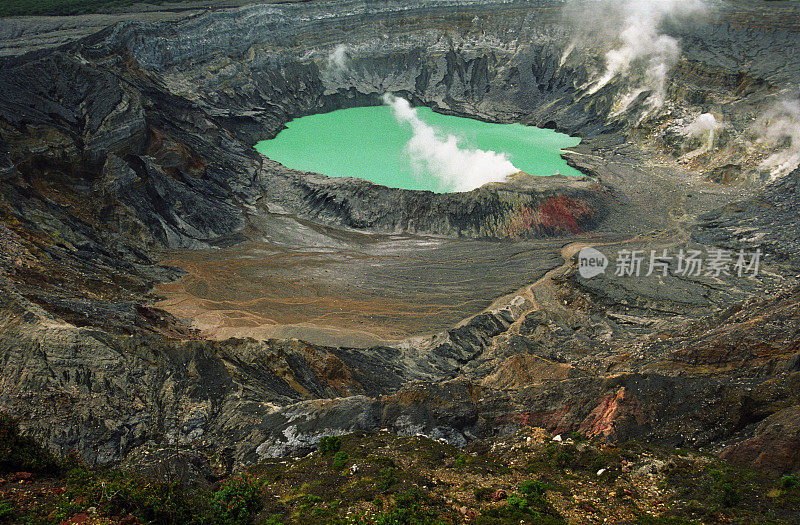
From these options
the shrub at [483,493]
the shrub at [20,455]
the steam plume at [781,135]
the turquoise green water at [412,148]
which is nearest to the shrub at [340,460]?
the shrub at [483,493]

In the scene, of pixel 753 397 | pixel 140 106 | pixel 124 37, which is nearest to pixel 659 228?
pixel 753 397

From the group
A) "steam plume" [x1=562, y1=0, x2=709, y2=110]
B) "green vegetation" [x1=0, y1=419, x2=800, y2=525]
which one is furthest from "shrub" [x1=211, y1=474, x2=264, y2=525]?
"steam plume" [x1=562, y1=0, x2=709, y2=110]

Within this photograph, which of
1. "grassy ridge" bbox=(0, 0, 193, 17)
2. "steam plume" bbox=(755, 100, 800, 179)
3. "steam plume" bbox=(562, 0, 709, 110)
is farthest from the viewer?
"grassy ridge" bbox=(0, 0, 193, 17)

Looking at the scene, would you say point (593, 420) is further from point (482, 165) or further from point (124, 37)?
point (124, 37)

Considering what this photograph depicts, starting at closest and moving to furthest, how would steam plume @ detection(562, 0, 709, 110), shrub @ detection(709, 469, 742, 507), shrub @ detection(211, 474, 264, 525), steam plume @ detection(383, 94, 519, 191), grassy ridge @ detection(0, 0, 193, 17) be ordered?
shrub @ detection(709, 469, 742, 507)
shrub @ detection(211, 474, 264, 525)
steam plume @ detection(383, 94, 519, 191)
steam plume @ detection(562, 0, 709, 110)
grassy ridge @ detection(0, 0, 193, 17)

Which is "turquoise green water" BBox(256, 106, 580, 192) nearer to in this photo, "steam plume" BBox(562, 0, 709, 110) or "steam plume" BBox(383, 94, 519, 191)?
"steam plume" BBox(383, 94, 519, 191)
